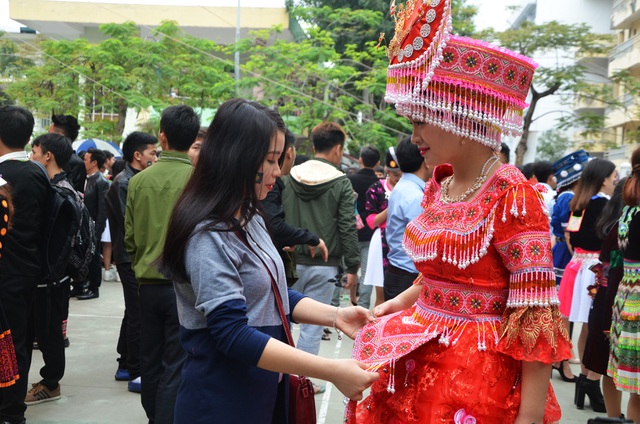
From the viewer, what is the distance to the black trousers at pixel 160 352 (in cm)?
415

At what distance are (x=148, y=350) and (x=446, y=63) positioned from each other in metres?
2.87

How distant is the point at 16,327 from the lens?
453cm

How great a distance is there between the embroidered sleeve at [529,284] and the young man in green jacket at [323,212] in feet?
11.5

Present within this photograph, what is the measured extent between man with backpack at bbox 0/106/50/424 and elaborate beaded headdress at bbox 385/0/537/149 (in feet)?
9.88

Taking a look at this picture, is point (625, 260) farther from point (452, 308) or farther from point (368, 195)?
point (368, 195)

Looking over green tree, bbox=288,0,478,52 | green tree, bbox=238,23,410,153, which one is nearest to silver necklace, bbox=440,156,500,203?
green tree, bbox=238,23,410,153

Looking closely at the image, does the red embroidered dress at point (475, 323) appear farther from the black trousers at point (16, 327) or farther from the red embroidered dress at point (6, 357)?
the black trousers at point (16, 327)

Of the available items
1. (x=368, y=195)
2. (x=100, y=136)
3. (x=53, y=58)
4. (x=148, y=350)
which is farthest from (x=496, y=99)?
(x=100, y=136)

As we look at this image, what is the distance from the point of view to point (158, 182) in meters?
4.38

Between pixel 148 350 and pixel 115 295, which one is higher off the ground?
pixel 148 350

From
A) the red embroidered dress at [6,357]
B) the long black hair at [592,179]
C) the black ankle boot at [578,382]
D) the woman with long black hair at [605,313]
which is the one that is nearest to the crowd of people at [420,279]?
the red embroidered dress at [6,357]

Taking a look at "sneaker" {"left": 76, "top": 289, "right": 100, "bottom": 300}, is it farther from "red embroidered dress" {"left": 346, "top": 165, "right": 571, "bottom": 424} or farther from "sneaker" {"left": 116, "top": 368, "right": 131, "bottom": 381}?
"red embroidered dress" {"left": 346, "top": 165, "right": 571, "bottom": 424}

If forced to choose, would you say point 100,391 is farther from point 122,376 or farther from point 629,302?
point 629,302

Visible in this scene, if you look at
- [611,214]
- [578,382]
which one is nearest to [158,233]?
[611,214]
